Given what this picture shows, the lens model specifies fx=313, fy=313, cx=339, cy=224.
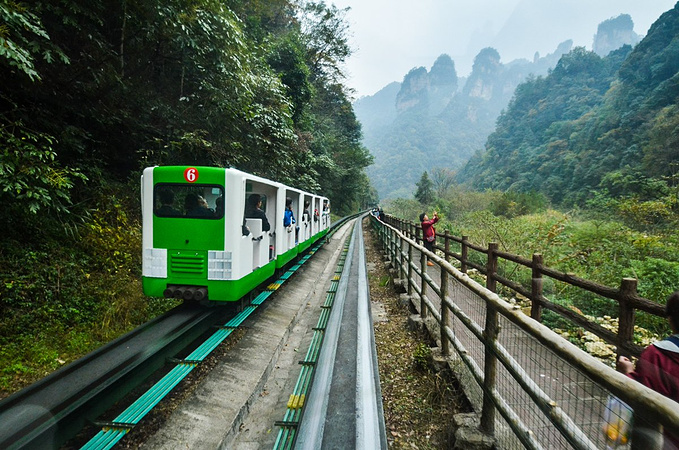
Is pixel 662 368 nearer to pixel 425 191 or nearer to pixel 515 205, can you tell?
pixel 515 205

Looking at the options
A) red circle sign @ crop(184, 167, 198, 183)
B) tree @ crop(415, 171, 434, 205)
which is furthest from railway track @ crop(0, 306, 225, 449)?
tree @ crop(415, 171, 434, 205)

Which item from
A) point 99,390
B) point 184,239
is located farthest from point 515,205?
point 99,390

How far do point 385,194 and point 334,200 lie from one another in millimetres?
89333

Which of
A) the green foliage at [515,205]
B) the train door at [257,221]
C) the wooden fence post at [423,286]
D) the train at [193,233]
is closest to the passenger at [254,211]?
the train door at [257,221]

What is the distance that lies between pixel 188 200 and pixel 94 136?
197 inches

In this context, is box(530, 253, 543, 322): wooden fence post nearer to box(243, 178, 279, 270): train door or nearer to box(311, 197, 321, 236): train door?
box(243, 178, 279, 270): train door

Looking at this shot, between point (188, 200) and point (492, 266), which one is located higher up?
point (188, 200)

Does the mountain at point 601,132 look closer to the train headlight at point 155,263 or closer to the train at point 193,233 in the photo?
the train at point 193,233

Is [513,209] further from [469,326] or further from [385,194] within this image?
[385,194]

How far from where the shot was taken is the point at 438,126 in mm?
152250

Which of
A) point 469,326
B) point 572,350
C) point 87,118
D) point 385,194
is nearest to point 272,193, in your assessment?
point 87,118

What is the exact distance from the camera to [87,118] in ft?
23.6

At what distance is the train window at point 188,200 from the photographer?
15.6 ft

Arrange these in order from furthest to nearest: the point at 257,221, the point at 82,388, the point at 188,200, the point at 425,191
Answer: the point at 425,191 → the point at 257,221 → the point at 188,200 → the point at 82,388
